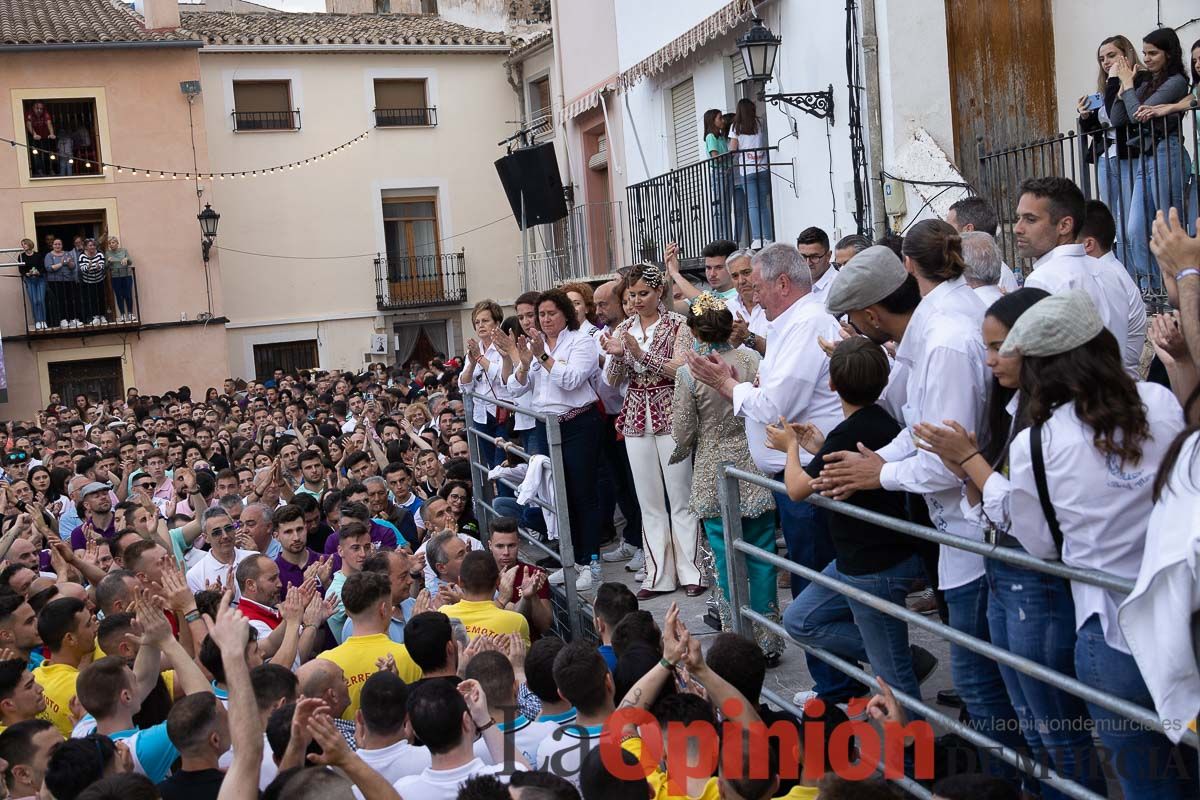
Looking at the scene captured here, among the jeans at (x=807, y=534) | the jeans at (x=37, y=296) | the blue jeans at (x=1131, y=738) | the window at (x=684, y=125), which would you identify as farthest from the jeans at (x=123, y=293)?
the blue jeans at (x=1131, y=738)

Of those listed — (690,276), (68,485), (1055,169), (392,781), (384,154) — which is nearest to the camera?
(392,781)

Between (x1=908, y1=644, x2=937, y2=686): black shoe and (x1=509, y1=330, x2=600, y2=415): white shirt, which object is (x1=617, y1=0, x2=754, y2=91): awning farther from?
(x1=908, y1=644, x2=937, y2=686): black shoe

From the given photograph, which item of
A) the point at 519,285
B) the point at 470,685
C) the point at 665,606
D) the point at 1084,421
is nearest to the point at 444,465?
the point at 665,606

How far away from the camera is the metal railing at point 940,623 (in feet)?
9.37

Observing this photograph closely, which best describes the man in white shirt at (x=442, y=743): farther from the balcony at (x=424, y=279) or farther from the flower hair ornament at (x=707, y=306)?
the balcony at (x=424, y=279)

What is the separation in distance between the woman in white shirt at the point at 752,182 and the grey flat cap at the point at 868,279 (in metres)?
7.33

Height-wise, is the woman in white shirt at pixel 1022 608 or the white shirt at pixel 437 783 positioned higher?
the woman in white shirt at pixel 1022 608

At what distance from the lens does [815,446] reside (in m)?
4.53

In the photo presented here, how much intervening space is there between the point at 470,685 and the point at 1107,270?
281cm

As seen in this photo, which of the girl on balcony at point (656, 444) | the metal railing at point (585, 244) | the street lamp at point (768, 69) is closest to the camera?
the girl on balcony at point (656, 444)

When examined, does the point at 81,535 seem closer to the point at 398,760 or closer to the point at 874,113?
the point at 398,760

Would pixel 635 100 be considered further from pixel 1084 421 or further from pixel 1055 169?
pixel 1084 421

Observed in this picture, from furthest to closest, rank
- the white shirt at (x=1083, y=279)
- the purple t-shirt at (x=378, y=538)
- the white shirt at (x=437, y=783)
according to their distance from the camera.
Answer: the purple t-shirt at (x=378, y=538)
the white shirt at (x=1083, y=279)
the white shirt at (x=437, y=783)

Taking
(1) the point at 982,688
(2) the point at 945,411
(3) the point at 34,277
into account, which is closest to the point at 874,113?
→ (2) the point at 945,411
